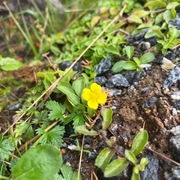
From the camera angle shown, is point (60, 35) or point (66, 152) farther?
point (60, 35)

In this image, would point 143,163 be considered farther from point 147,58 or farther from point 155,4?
point 155,4

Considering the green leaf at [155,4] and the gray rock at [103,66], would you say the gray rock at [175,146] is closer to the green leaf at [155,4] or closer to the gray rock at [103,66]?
the gray rock at [103,66]

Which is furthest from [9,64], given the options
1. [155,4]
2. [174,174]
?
[174,174]

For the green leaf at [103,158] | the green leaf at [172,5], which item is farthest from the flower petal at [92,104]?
the green leaf at [172,5]

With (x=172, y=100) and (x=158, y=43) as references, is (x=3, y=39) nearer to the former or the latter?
(x=158, y=43)

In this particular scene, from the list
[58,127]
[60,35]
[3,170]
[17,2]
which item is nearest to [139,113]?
[58,127]

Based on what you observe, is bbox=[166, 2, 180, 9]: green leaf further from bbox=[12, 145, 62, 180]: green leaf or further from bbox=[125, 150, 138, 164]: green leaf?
bbox=[12, 145, 62, 180]: green leaf
